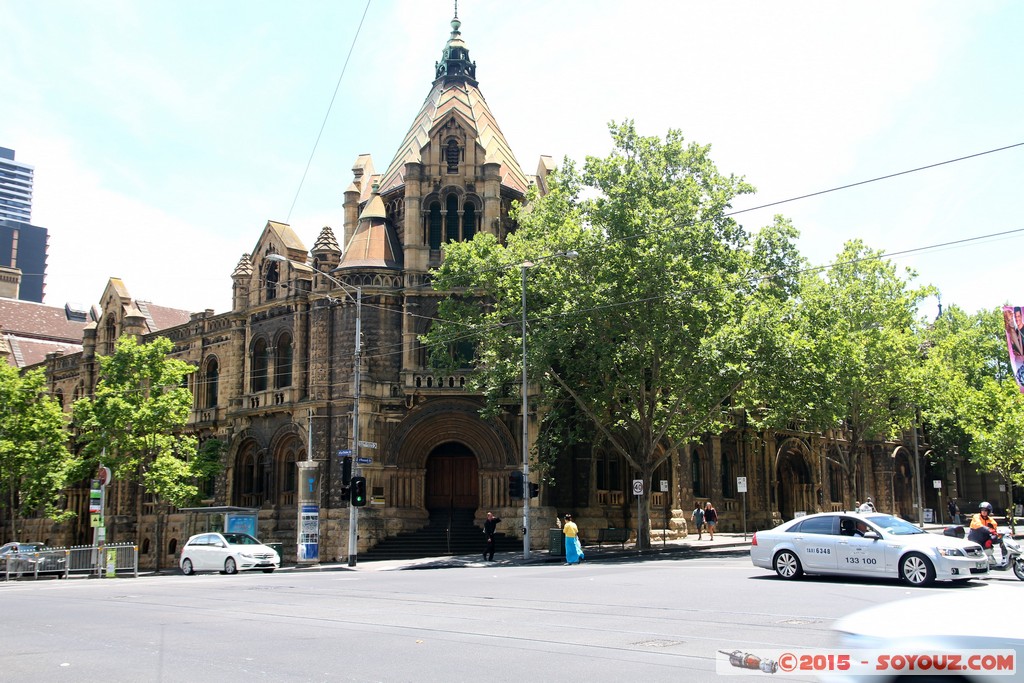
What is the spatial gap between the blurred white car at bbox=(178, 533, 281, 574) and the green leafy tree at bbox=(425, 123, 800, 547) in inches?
365

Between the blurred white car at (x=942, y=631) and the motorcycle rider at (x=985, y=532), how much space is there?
591 inches

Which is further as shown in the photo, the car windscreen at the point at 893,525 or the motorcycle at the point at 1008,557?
the motorcycle at the point at 1008,557

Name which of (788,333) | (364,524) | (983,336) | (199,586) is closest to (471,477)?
(364,524)

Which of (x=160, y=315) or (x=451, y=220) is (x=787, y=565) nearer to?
(x=451, y=220)

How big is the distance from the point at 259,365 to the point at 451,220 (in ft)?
36.0

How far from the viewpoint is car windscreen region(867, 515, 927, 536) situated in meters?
17.3

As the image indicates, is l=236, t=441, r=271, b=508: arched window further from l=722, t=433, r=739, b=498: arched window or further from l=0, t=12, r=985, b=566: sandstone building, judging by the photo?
l=722, t=433, r=739, b=498: arched window

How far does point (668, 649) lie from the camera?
31.4ft

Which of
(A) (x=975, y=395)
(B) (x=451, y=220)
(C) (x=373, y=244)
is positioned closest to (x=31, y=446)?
(C) (x=373, y=244)

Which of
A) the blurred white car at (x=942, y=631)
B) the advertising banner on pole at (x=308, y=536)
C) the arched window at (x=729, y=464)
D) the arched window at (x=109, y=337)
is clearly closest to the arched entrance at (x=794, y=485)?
the arched window at (x=729, y=464)

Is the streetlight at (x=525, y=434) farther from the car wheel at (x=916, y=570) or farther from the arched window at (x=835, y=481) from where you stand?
the arched window at (x=835, y=481)

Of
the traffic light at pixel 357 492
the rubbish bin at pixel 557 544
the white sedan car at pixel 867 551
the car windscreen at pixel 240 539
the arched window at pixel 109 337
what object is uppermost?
the arched window at pixel 109 337

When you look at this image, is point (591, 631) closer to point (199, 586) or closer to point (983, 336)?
point (199, 586)

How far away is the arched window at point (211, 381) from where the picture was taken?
4428 centimetres
